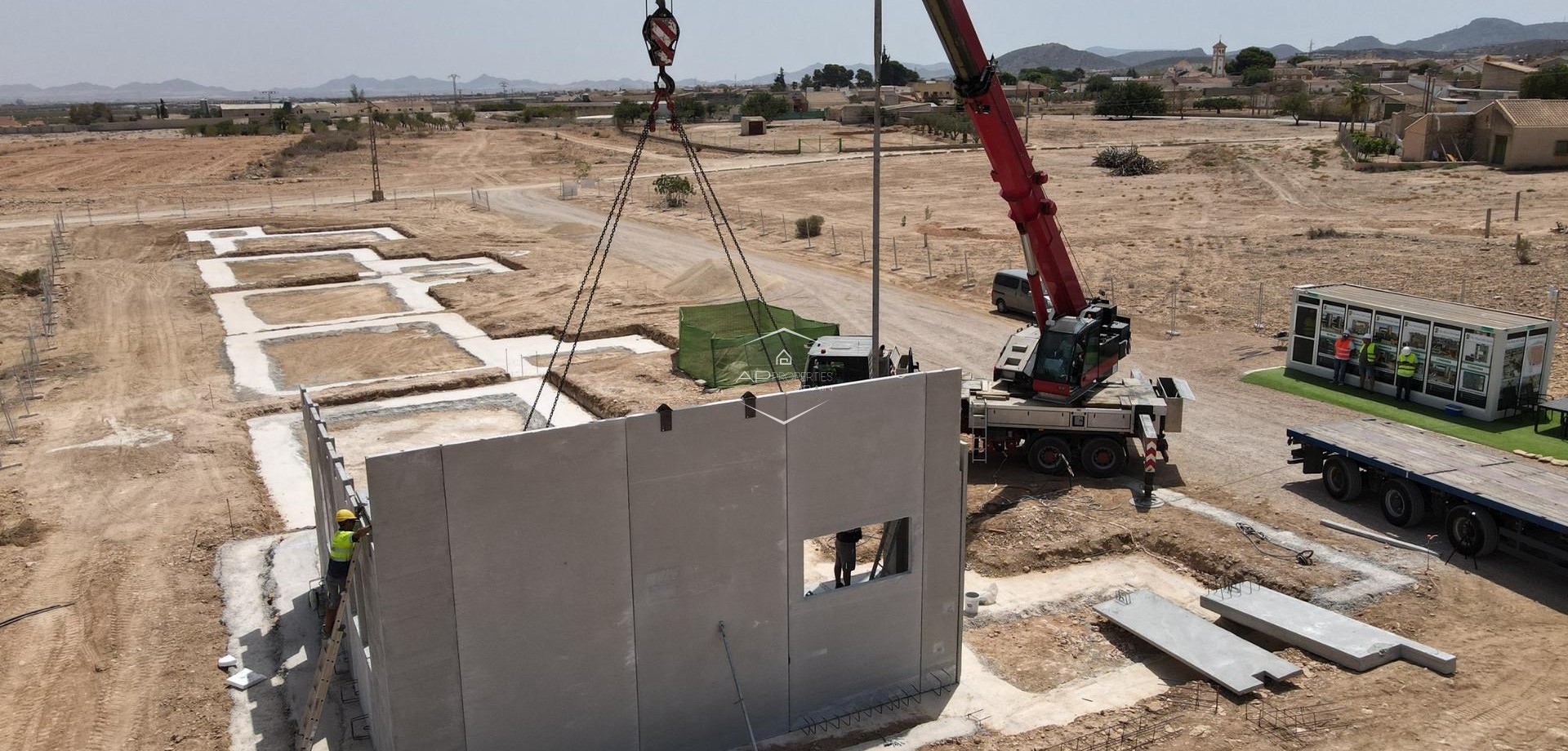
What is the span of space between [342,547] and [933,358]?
19030 mm

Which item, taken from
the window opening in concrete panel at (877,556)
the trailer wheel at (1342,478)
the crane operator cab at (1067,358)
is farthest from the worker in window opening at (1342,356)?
the window opening in concrete panel at (877,556)

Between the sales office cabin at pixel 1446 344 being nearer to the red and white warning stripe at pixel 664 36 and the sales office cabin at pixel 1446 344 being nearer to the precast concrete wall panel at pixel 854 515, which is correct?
the precast concrete wall panel at pixel 854 515

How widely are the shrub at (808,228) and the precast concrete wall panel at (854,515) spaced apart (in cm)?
3687

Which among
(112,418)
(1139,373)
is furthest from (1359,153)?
(112,418)

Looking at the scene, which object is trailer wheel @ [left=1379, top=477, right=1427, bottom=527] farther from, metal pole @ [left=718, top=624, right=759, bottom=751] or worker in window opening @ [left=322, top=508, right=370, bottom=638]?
worker in window opening @ [left=322, top=508, right=370, bottom=638]

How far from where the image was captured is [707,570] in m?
11.4

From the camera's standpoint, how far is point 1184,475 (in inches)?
785

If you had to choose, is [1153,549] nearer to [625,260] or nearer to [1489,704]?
[1489,704]

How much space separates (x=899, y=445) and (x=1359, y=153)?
204 ft

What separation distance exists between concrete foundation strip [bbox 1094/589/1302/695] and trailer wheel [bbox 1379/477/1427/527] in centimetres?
492

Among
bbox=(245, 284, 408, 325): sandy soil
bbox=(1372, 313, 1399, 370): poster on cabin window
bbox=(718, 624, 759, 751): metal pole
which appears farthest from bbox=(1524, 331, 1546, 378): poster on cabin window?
bbox=(245, 284, 408, 325): sandy soil

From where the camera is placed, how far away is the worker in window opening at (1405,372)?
2270 cm

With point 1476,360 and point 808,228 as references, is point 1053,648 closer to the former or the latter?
point 1476,360

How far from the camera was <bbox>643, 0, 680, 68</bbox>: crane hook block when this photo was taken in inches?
566
